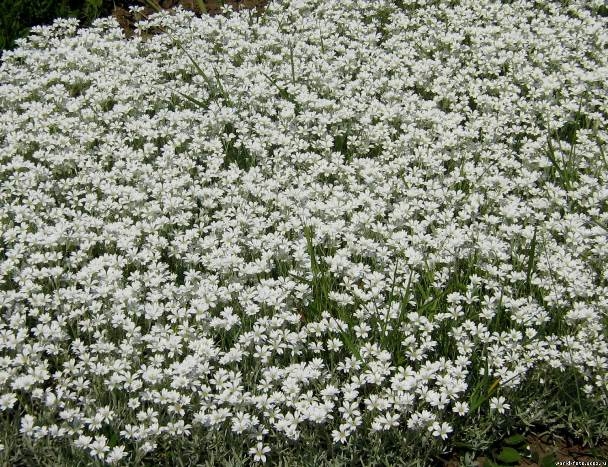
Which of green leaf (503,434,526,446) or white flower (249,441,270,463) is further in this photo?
green leaf (503,434,526,446)

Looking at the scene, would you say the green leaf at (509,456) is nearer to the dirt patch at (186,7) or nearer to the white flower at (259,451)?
the white flower at (259,451)

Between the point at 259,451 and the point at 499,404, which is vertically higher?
the point at 499,404

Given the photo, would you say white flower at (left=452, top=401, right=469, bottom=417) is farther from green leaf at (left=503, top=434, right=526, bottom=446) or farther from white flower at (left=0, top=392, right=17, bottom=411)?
white flower at (left=0, top=392, right=17, bottom=411)

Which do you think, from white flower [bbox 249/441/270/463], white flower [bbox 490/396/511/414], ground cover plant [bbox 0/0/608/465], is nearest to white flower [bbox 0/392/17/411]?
ground cover plant [bbox 0/0/608/465]

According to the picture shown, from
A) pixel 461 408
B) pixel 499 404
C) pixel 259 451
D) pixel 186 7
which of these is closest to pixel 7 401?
pixel 259 451

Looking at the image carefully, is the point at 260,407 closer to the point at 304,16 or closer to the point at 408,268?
the point at 408,268

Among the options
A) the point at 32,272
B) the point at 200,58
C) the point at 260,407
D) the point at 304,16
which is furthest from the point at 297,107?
the point at 260,407

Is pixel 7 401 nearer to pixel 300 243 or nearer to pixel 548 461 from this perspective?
pixel 300 243
